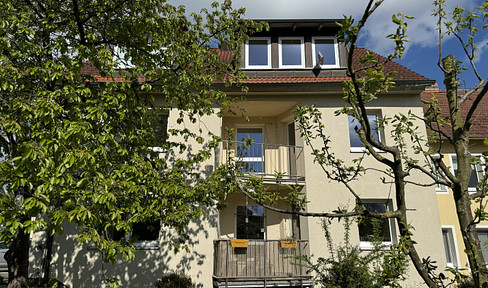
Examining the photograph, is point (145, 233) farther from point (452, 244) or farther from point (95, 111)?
point (452, 244)

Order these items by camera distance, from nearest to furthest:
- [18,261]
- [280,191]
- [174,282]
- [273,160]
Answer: [18,261] < [174,282] < [280,191] < [273,160]

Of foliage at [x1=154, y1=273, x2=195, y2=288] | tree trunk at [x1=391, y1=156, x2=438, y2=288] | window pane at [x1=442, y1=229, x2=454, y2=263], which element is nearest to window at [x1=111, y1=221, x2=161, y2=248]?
foliage at [x1=154, y1=273, x2=195, y2=288]

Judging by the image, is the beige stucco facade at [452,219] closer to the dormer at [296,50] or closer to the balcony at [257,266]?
the dormer at [296,50]

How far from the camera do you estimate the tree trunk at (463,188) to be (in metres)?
1.81

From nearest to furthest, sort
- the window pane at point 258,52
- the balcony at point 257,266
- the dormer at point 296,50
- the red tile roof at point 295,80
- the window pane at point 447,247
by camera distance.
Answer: the balcony at point 257,266, the red tile roof at point 295,80, the window pane at point 447,247, the dormer at point 296,50, the window pane at point 258,52

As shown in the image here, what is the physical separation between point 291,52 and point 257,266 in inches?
309

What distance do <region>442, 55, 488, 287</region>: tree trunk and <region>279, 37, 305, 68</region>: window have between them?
33.7 feet

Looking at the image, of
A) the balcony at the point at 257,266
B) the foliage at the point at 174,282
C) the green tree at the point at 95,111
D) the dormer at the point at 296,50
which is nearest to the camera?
the green tree at the point at 95,111

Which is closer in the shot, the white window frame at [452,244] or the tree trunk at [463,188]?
the tree trunk at [463,188]

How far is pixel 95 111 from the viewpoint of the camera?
4.74 metres

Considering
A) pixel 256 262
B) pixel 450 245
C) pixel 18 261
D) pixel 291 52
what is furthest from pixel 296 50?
pixel 18 261

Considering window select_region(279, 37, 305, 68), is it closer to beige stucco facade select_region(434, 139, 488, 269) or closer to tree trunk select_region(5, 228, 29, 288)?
beige stucco facade select_region(434, 139, 488, 269)

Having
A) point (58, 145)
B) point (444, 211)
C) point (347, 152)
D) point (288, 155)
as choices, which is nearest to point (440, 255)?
point (444, 211)

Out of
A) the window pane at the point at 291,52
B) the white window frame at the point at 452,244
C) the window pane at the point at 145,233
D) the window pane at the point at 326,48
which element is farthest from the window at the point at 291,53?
the white window frame at the point at 452,244
